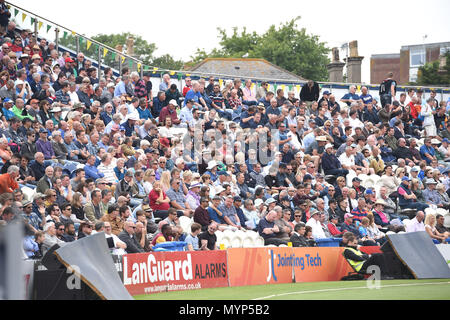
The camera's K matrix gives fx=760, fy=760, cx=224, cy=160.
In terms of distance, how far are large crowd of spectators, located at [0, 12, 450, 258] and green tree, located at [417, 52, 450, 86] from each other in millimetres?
43827

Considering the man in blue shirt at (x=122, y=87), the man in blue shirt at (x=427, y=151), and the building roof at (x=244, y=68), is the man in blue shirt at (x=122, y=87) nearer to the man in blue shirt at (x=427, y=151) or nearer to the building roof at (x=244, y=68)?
the man in blue shirt at (x=427, y=151)

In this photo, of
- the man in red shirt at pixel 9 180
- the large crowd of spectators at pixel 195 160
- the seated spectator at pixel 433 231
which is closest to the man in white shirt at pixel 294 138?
the large crowd of spectators at pixel 195 160

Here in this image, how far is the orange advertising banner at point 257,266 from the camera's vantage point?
16547mm

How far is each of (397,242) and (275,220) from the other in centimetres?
322

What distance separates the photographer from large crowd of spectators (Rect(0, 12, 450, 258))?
16.7 m

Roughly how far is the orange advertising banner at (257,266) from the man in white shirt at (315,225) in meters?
2.67

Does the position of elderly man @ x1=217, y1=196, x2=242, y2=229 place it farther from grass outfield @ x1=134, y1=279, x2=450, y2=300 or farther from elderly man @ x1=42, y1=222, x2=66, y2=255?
elderly man @ x1=42, y1=222, x2=66, y2=255

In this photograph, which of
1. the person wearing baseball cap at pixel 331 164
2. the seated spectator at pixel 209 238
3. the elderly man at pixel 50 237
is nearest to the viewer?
the elderly man at pixel 50 237

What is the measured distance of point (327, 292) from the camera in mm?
14266

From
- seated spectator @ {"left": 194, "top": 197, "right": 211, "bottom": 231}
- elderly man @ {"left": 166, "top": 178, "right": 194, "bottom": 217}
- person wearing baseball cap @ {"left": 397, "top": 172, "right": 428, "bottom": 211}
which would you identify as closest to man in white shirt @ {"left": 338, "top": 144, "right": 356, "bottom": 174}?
person wearing baseball cap @ {"left": 397, "top": 172, "right": 428, "bottom": 211}

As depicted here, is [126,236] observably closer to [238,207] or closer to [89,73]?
[238,207]

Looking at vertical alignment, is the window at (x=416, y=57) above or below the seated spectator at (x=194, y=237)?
above

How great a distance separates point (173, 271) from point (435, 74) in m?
63.3

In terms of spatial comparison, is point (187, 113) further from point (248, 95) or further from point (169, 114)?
point (248, 95)
